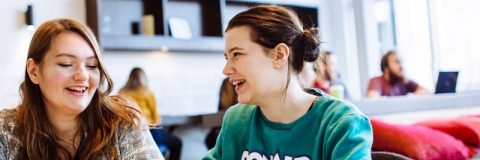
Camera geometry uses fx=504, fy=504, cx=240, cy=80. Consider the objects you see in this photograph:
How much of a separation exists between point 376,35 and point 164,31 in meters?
2.88

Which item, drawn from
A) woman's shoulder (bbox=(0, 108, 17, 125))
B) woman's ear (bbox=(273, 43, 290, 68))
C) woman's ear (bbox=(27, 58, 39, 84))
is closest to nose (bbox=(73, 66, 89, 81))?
woman's ear (bbox=(27, 58, 39, 84))

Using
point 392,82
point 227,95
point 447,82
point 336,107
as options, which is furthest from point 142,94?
point 336,107

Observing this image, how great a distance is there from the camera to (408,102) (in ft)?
8.49

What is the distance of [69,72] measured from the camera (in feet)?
4.60

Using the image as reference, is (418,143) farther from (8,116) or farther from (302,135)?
(8,116)

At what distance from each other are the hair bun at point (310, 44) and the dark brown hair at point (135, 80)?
3490mm

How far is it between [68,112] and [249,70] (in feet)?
1.97

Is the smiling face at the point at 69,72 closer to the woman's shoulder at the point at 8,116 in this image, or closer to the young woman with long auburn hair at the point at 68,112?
the young woman with long auburn hair at the point at 68,112

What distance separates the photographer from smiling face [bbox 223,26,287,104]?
1.23 meters

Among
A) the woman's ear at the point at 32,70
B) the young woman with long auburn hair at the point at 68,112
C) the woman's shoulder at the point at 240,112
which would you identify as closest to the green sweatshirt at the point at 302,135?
Answer: the woman's shoulder at the point at 240,112

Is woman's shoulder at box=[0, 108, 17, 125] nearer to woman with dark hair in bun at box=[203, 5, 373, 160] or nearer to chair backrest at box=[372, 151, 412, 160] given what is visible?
woman with dark hair in bun at box=[203, 5, 373, 160]

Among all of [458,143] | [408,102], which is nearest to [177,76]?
[408,102]

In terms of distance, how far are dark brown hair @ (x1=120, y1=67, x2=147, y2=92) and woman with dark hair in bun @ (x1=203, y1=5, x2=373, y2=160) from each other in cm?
341

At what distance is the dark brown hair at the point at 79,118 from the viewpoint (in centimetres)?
143
